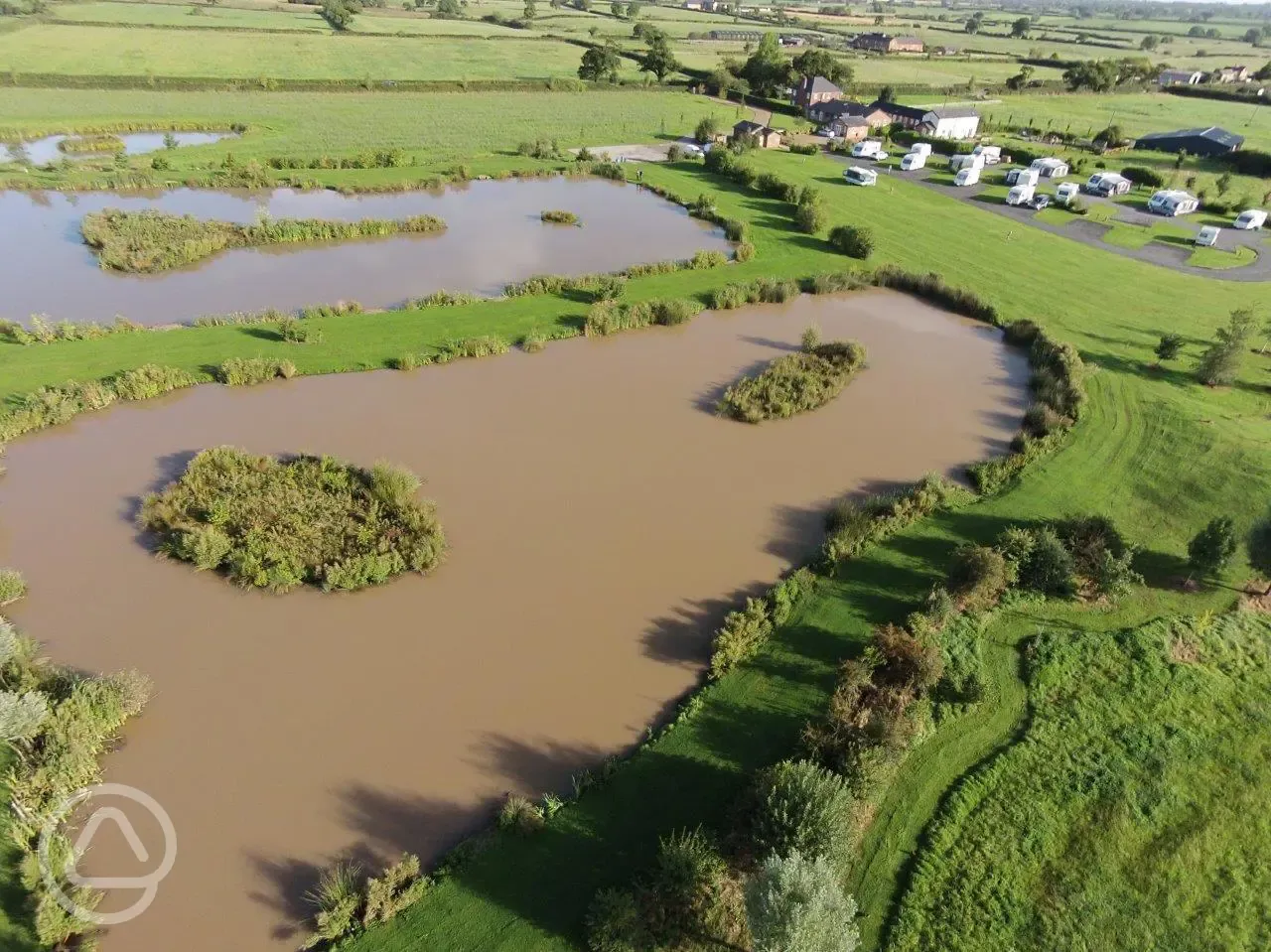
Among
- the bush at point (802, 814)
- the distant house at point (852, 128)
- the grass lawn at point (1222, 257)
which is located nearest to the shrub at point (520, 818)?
the bush at point (802, 814)

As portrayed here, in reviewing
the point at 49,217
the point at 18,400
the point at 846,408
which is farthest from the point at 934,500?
the point at 49,217

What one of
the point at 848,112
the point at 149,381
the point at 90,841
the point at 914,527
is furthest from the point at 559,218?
the point at 848,112

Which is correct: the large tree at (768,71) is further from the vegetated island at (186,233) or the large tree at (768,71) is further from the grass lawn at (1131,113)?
the vegetated island at (186,233)

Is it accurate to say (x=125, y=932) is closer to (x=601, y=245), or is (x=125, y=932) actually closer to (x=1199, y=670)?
(x=1199, y=670)

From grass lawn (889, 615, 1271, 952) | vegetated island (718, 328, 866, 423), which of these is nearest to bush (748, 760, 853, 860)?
grass lawn (889, 615, 1271, 952)

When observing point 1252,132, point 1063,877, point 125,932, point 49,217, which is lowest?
point 125,932

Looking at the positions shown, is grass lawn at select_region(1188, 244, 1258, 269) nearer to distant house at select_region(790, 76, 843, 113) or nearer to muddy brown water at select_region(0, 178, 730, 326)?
muddy brown water at select_region(0, 178, 730, 326)
